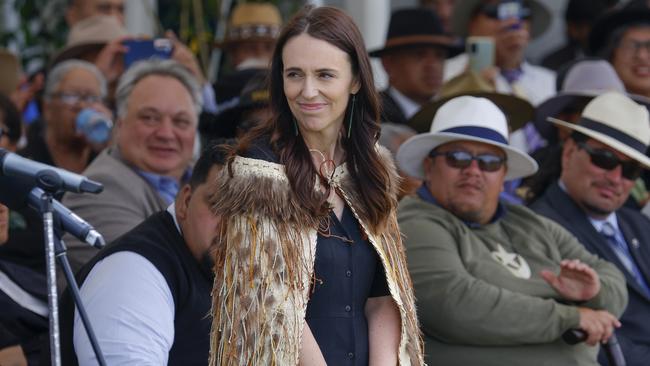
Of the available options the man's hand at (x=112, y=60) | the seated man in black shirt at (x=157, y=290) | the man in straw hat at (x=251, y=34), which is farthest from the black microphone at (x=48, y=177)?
the man in straw hat at (x=251, y=34)

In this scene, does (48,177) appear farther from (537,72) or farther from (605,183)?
(537,72)

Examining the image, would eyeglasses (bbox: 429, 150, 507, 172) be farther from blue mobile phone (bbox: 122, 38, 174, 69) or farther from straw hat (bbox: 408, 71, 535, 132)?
blue mobile phone (bbox: 122, 38, 174, 69)

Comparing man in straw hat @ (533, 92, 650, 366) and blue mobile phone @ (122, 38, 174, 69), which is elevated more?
blue mobile phone @ (122, 38, 174, 69)

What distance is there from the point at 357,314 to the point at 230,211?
49 centimetres

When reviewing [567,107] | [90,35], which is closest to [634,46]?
[567,107]

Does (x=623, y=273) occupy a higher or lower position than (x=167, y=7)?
lower

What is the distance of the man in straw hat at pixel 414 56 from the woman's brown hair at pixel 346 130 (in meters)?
4.05

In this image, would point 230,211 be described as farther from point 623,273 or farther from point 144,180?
point 623,273

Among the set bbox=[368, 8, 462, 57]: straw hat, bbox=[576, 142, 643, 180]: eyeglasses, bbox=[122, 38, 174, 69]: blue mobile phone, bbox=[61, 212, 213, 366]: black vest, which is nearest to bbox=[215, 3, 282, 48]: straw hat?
bbox=[368, 8, 462, 57]: straw hat

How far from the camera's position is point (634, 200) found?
6.85 metres

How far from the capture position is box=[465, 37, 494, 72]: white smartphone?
7.46m

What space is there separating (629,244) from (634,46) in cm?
229

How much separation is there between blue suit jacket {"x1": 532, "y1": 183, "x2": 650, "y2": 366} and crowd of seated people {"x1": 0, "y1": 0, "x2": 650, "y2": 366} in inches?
0.5

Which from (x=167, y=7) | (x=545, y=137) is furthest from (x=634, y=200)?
(x=167, y=7)
